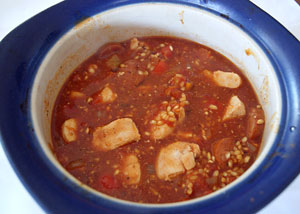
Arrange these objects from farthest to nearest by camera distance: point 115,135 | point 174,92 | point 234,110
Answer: point 174,92
point 234,110
point 115,135

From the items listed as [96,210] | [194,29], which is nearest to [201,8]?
[194,29]

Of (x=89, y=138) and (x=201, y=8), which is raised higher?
(x=201, y=8)

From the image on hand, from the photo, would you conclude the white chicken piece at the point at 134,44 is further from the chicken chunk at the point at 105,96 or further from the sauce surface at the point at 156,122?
the chicken chunk at the point at 105,96

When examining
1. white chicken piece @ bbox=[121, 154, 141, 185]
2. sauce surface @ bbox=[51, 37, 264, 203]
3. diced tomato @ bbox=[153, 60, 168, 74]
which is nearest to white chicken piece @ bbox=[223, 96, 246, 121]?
sauce surface @ bbox=[51, 37, 264, 203]

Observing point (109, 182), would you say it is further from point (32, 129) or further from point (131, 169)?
point (32, 129)

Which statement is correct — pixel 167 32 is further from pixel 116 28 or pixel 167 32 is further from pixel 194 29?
pixel 116 28

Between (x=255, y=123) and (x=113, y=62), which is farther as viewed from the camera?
(x=113, y=62)

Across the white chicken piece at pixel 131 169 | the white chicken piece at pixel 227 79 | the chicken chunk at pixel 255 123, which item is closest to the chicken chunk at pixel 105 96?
the white chicken piece at pixel 131 169

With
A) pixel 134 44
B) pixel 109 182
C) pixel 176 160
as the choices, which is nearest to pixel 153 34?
pixel 134 44
